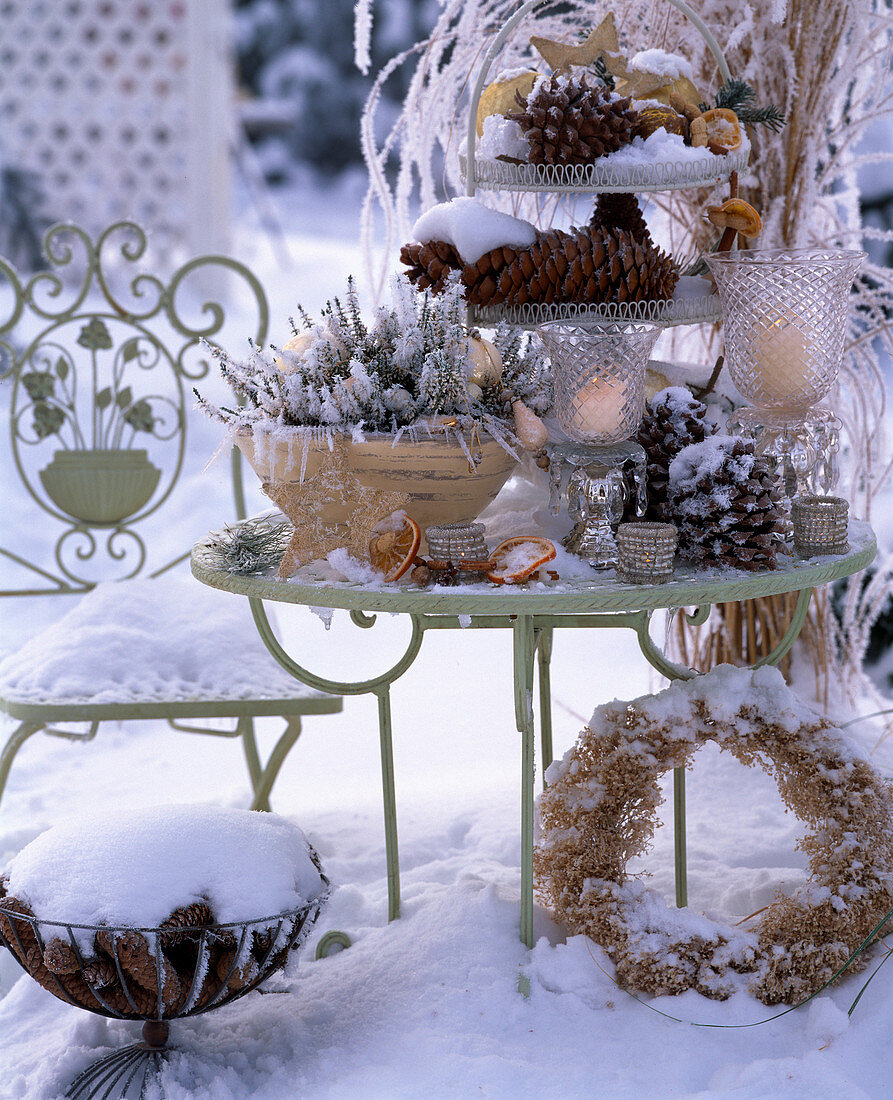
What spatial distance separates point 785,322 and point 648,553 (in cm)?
33

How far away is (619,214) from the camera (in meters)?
1.39

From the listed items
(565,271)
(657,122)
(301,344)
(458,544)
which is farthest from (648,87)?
(458,544)

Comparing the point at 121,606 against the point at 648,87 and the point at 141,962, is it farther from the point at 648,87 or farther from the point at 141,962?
the point at 648,87

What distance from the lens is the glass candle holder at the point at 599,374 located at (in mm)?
1157

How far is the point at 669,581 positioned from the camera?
110cm

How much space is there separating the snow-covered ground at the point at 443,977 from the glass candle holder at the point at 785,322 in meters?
0.63

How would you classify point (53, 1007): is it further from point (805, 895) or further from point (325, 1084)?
point (805, 895)

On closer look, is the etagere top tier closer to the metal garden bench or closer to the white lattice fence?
the metal garden bench

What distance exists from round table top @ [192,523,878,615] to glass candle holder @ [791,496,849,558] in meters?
0.02

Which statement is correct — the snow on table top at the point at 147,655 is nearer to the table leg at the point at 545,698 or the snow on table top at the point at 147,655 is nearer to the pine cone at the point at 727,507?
the table leg at the point at 545,698

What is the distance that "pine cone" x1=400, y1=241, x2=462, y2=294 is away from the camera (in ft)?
4.28

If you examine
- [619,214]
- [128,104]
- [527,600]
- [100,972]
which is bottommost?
[100,972]

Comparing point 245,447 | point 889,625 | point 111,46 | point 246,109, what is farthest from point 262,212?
point 245,447

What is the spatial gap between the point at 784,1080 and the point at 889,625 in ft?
5.76
